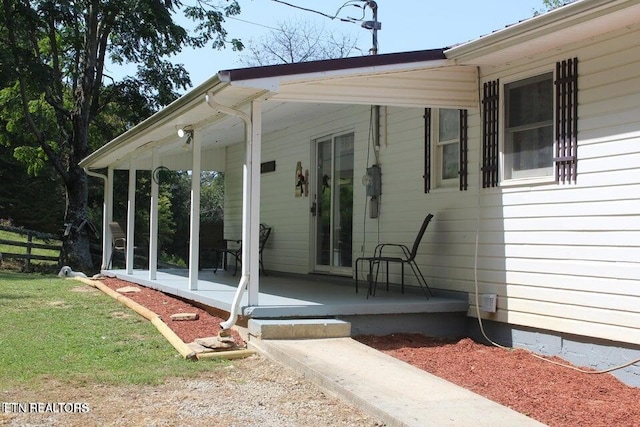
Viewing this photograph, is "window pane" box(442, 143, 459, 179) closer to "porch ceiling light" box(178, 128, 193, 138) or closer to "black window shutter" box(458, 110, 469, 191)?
"black window shutter" box(458, 110, 469, 191)

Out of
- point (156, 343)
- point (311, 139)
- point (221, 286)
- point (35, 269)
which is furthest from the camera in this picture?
point (35, 269)

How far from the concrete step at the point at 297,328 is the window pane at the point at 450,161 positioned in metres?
2.31

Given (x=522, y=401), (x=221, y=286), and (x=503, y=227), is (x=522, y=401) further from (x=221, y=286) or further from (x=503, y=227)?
(x=221, y=286)

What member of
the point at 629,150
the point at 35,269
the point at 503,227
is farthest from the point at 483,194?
the point at 35,269

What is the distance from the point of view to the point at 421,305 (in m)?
6.80

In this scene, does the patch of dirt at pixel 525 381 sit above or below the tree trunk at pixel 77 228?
below

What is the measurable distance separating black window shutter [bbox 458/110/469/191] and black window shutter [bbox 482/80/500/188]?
0.29 m

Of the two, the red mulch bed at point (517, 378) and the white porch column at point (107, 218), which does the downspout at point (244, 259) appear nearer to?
the red mulch bed at point (517, 378)

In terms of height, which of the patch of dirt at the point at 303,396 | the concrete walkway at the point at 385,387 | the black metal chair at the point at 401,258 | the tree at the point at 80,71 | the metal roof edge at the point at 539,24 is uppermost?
the tree at the point at 80,71

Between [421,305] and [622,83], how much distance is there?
2775 millimetres

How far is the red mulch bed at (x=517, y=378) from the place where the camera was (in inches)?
168

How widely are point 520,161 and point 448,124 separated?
3.86 ft

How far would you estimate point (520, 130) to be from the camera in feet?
21.5

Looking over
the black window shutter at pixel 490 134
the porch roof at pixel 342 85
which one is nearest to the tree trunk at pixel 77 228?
the porch roof at pixel 342 85
